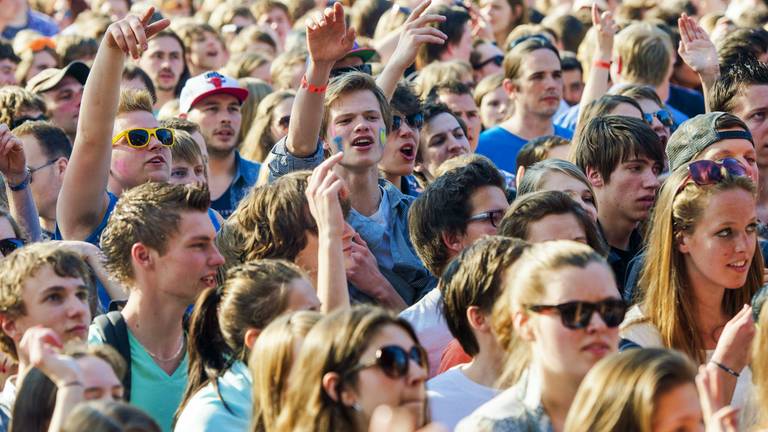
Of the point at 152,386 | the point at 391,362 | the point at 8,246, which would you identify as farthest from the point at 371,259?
the point at 391,362

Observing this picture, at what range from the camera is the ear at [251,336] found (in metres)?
4.48

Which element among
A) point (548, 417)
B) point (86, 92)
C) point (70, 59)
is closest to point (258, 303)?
point (548, 417)

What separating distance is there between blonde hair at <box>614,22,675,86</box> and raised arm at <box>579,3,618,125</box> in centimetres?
37

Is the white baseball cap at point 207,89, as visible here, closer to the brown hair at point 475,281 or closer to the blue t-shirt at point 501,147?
the blue t-shirt at point 501,147

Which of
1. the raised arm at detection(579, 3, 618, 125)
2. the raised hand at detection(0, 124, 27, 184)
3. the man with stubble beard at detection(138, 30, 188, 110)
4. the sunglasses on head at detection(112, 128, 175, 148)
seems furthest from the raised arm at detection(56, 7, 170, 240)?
the man with stubble beard at detection(138, 30, 188, 110)

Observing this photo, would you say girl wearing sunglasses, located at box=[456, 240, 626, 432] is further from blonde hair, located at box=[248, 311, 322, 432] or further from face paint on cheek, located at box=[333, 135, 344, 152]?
face paint on cheek, located at box=[333, 135, 344, 152]

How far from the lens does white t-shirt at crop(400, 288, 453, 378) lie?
512 centimetres

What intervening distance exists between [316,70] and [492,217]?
0.99 meters

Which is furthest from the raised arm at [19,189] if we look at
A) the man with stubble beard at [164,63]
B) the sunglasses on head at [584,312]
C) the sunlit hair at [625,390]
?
the man with stubble beard at [164,63]

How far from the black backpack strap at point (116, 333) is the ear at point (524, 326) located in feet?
4.39

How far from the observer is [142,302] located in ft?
16.5

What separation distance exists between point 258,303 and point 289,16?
31.3 feet

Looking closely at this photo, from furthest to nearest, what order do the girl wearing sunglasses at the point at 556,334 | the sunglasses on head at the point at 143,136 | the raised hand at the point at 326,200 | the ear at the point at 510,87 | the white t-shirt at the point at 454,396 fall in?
the ear at the point at 510,87, the sunglasses on head at the point at 143,136, the raised hand at the point at 326,200, the white t-shirt at the point at 454,396, the girl wearing sunglasses at the point at 556,334

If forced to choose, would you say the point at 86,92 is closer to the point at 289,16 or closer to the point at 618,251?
the point at 618,251
